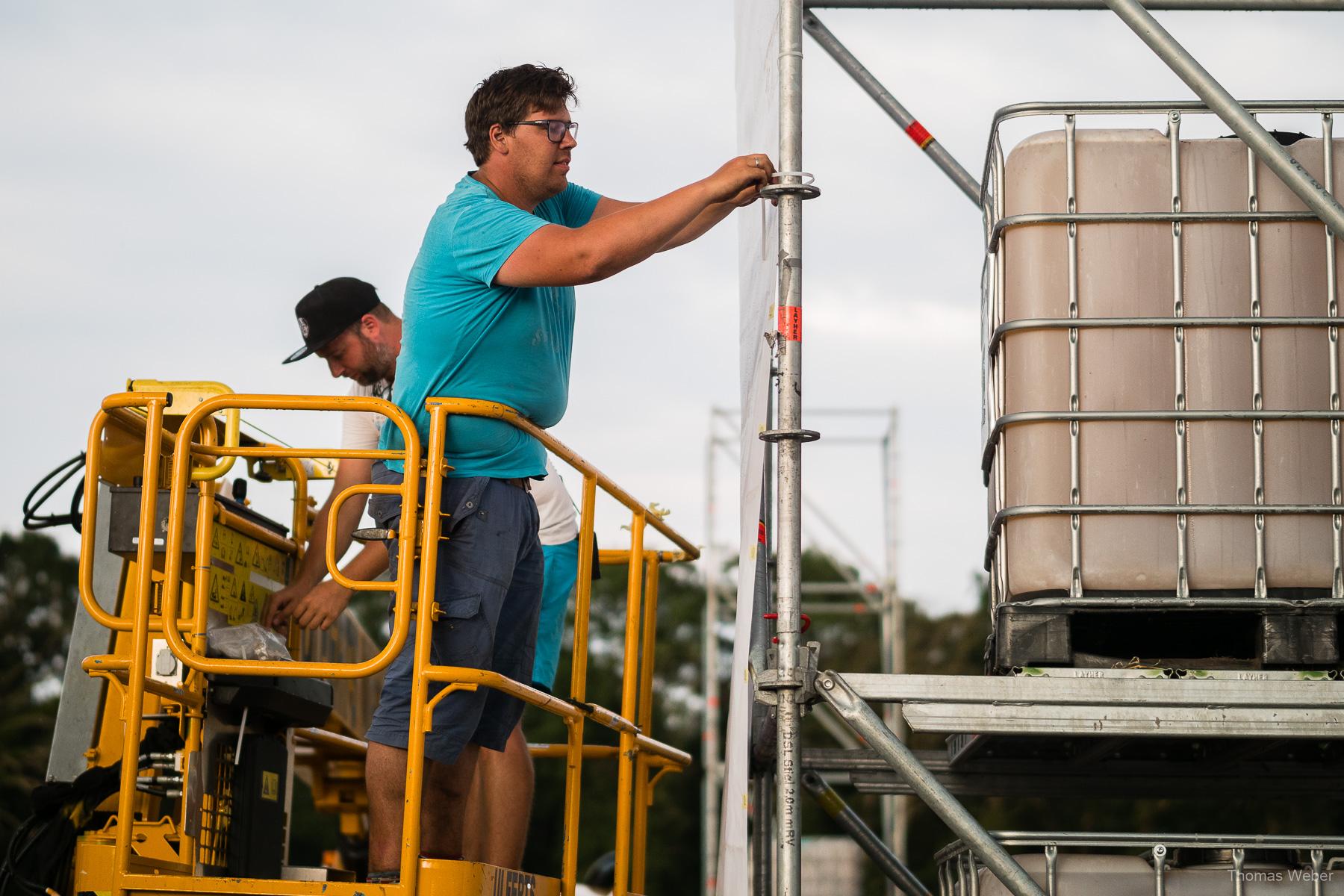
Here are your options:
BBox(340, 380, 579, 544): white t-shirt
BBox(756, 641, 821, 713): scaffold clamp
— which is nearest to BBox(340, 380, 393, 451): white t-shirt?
BBox(340, 380, 579, 544): white t-shirt

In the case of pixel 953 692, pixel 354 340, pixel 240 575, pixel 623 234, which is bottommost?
pixel 953 692

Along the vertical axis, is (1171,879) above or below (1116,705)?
below

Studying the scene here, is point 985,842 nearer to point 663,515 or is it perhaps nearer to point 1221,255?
point 1221,255

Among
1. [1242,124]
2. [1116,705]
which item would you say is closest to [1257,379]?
[1242,124]

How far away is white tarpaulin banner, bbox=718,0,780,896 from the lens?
12.1 feet

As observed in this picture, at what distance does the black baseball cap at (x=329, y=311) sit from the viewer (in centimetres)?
561

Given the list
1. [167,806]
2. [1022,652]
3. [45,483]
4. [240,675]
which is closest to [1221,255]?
[1022,652]

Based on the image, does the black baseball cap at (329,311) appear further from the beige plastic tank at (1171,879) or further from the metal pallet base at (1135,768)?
the beige plastic tank at (1171,879)

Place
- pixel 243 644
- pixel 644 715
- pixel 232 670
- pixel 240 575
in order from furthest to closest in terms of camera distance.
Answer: pixel 644 715, pixel 240 575, pixel 243 644, pixel 232 670

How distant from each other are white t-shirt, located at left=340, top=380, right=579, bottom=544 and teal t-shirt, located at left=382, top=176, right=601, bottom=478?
1.07m

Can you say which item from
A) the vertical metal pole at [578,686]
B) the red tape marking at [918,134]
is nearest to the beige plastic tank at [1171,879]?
the vertical metal pole at [578,686]

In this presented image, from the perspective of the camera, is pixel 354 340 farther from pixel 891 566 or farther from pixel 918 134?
pixel 891 566

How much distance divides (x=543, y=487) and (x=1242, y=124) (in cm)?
Answer: 266

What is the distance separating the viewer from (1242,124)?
361 centimetres
